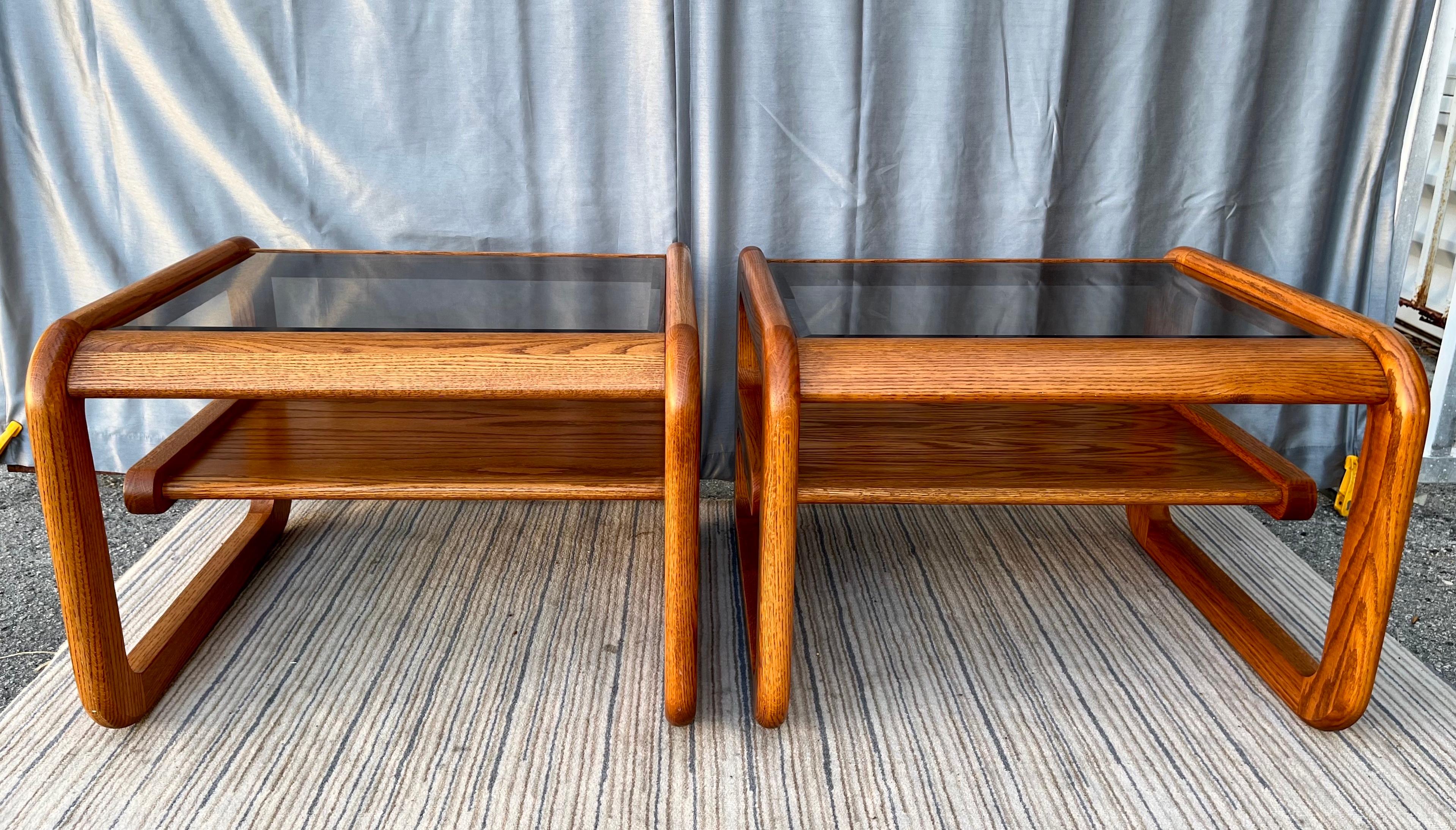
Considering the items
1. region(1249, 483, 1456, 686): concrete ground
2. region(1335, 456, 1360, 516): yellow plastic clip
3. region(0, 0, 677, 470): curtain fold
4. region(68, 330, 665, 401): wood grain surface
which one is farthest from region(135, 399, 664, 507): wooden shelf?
region(1335, 456, 1360, 516): yellow plastic clip

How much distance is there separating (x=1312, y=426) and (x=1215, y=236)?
39 centimetres

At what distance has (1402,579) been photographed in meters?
1.46

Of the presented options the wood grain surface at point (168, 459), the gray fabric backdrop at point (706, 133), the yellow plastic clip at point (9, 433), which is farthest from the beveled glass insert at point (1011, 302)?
the yellow plastic clip at point (9, 433)

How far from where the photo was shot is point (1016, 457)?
1191mm

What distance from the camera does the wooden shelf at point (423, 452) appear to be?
108 cm

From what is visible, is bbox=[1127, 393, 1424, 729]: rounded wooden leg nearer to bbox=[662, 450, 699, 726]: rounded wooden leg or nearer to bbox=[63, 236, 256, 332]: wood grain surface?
bbox=[662, 450, 699, 726]: rounded wooden leg

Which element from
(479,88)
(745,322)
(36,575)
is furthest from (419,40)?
(36,575)

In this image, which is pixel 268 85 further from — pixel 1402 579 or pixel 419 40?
pixel 1402 579

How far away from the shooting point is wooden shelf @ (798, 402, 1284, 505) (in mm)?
1074

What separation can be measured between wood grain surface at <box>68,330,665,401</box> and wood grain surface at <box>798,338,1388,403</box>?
0.60ft

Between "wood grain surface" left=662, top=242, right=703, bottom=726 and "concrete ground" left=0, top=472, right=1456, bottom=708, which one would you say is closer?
"wood grain surface" left=662, top=242, right=703, bottom=726

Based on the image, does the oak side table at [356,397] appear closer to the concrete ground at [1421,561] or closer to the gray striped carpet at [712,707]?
the gray striped carpet at [712,707]

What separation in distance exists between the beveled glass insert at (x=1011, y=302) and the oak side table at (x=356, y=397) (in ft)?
0.53

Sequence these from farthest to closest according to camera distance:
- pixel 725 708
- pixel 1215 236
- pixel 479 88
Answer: pixel 1215 236
pixel 479 88
pixel 725 708
